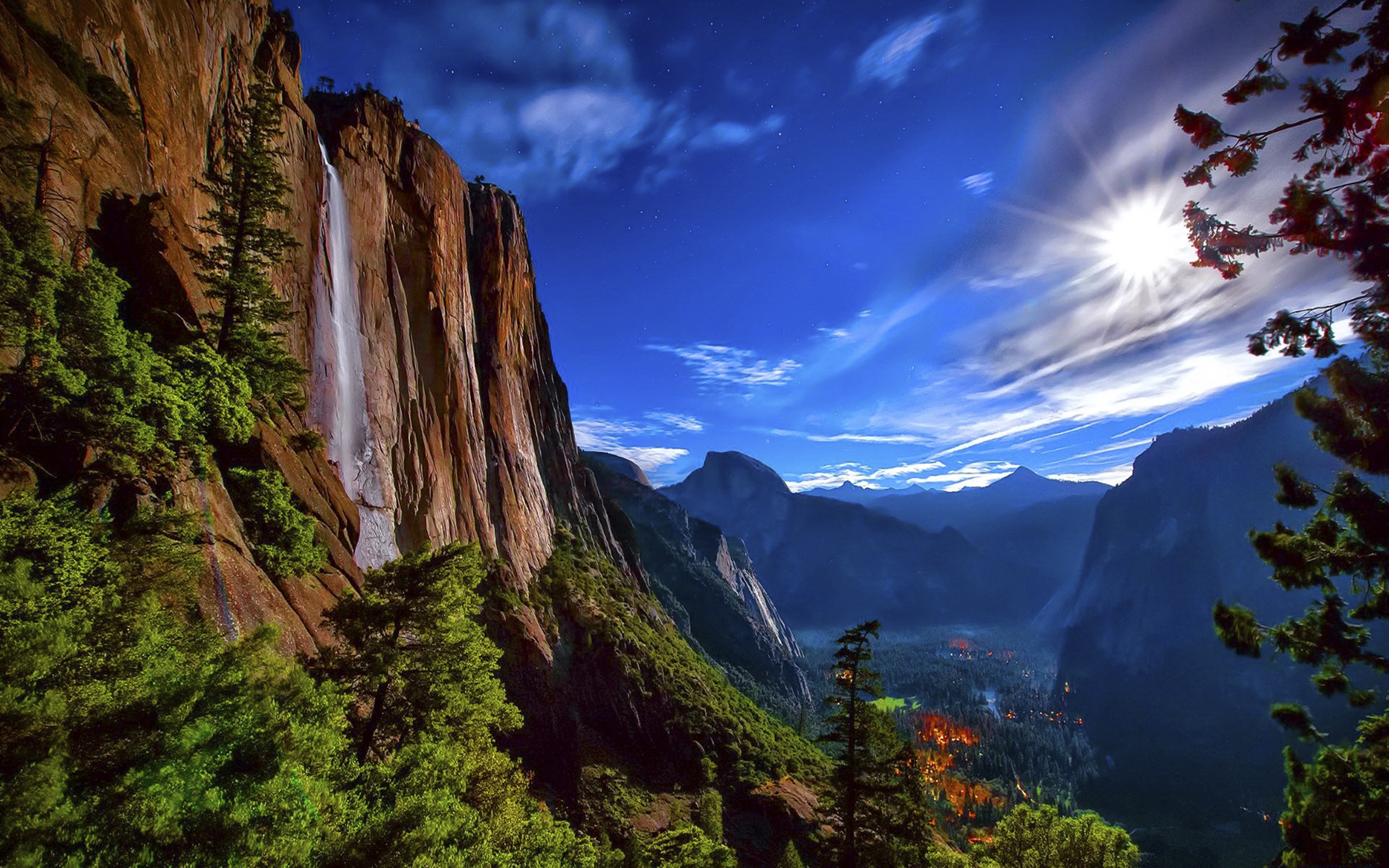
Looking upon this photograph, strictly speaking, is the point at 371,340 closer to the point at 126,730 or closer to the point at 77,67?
the point at 77,67

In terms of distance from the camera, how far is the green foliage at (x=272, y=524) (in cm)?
1553

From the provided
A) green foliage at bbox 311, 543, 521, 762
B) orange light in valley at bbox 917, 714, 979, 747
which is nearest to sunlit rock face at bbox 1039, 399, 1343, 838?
orange light in valley at bbox 917, 714, 979, 747

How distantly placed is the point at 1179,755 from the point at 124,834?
592 feet

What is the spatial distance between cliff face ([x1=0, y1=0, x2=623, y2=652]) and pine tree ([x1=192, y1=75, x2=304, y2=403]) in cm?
96

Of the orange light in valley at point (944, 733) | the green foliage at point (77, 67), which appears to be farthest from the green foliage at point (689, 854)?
the orange light in valley at point (944, 733)

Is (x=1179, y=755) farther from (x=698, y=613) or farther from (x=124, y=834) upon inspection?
(x=124, y=834)

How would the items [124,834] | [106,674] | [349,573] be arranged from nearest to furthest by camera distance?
[124,834]
[106,674]
[349,573]

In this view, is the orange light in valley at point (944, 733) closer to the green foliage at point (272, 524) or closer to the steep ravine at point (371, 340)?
the steep ravine at point (371, 340)

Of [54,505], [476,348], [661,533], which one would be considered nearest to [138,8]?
[54,505]

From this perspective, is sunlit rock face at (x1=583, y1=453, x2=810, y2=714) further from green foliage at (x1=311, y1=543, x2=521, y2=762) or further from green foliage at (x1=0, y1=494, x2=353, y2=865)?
green foliage at (x1=0, y1=494, x2=353, y2=865)

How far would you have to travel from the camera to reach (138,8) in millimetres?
17359

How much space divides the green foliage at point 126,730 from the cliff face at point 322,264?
4047 millimetres

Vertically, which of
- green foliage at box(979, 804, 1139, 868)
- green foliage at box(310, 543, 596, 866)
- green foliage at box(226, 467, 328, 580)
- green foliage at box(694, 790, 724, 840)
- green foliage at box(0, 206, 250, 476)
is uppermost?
green foliage at box(0, 206, 250, 476)

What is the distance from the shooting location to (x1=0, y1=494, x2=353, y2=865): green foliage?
6219 millimetres
